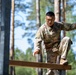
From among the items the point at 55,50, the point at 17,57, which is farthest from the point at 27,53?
the point at 55,50

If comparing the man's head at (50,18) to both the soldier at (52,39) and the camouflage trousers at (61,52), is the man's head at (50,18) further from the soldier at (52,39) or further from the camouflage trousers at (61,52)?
the camouflage trousers at (61,52)

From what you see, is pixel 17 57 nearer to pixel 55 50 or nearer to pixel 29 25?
pixel 29 25

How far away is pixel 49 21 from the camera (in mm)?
3873

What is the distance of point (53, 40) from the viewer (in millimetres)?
4031

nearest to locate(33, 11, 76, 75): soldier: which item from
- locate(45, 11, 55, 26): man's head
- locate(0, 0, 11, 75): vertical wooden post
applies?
locate(45, 11, 55, 26): man's head

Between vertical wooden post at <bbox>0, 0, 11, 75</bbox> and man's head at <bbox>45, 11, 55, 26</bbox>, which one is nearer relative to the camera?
vertical wooden post at <bbox>0, 0, 11, 75</bbox>

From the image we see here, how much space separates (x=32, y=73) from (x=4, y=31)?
18.2 meters

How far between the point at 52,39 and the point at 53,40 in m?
0.03

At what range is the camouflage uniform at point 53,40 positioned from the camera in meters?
3.84

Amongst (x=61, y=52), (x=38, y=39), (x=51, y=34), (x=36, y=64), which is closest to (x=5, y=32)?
(x=36, y=64)

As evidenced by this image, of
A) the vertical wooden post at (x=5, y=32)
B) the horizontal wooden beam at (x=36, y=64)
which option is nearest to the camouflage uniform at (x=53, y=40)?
the horizontal wooden beam at (x=36, y=64)

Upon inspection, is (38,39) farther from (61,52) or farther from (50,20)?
(61,52)

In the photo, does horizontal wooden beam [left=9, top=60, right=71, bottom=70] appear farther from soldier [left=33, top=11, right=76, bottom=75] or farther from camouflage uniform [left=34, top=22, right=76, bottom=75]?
camouflage uniform [left=34, top=22, right=76, bottom=75]

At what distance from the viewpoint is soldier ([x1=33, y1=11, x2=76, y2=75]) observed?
12.5ft
